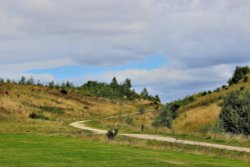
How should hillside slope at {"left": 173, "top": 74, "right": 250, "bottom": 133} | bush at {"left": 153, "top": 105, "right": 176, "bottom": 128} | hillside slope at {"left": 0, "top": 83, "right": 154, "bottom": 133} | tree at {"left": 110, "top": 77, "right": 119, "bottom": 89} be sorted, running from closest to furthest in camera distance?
hillside slope at {"left": 173, "top": 74, "right": 250, "bottom": 133}
bush at {"left": 153, "top": 105, "right": 176, "bottom": 128}
hillside slope at {"left": 0, "top": 83, "right": 154, "bottom": 133}
tree at {"left": 110, "top": 77, "right": 119, "bottom": 89}

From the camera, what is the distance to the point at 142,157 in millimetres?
29312

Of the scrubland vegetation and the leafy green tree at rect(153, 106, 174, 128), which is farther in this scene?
the leafy green tree at rect(153, 106, 174, 128)

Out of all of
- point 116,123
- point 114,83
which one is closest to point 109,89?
point 114,83

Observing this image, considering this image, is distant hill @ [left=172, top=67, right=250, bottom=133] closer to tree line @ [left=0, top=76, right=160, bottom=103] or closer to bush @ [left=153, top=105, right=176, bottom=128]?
bush @ [left=153, top=105, right=176, bottom=128]

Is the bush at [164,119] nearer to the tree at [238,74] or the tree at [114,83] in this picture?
the tree at [238,74]

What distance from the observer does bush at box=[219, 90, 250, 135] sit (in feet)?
177

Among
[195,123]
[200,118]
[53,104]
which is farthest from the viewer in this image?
[53,104]

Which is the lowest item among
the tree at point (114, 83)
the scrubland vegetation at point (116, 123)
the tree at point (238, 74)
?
the scrubland vegetation at point (116, 123)

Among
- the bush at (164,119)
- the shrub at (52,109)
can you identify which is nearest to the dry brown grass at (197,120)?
the bush at (164,119)

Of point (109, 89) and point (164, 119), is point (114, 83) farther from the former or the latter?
point (164, 119)

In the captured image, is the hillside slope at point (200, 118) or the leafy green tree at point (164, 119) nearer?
the hillside slope at point (200, 118)

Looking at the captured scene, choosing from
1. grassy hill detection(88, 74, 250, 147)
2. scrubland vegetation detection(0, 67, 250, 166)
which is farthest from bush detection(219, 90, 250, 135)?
grassy hill detection(88, 74, 250, 147)

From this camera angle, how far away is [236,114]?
181ft

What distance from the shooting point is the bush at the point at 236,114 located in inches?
2128
